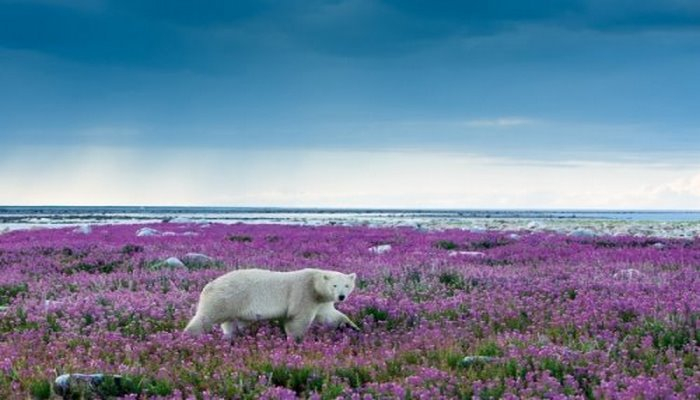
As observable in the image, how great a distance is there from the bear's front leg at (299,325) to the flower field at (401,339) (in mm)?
114

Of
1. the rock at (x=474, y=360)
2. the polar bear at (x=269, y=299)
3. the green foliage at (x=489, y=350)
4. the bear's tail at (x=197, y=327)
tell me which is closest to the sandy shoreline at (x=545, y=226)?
the polar bear at (x=269, y=299)

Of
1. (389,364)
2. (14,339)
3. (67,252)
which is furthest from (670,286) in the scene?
(67,252)

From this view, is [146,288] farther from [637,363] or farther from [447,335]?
[637,363]

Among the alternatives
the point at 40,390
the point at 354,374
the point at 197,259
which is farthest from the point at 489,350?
the point at 197,259

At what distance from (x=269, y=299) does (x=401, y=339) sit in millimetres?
1447

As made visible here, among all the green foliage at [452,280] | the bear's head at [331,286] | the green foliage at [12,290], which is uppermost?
the bear's head at [331,286]

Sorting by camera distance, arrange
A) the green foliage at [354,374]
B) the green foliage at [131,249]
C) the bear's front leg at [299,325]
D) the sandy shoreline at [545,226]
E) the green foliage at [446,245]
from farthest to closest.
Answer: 1. the sandy shoreline at [545,226]
2. the green foliage at [446,245]
3. the green foliage at [131,249]
4. the bear's front leg at [299,325]
5. the green foliage at [354,374]

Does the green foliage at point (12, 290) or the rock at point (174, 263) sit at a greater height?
the rock at point (174, 263)

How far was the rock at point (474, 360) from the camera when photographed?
6711 mm

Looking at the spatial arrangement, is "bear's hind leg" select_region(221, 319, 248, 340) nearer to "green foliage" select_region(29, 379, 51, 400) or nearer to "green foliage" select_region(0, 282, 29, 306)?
"green foliage" select_region(29, 379, 51, 400)

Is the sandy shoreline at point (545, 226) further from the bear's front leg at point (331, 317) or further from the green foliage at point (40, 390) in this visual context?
the green foliage at point (40, 390)

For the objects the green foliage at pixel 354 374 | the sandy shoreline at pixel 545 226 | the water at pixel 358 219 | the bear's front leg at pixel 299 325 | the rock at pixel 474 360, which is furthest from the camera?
the water at pixel 358 219

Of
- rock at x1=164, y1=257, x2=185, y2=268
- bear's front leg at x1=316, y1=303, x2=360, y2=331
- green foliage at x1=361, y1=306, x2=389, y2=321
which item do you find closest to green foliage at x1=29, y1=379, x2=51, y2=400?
bear's front leg at x1=316, y1=303, x2=360, y2=331

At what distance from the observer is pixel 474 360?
266 inches
